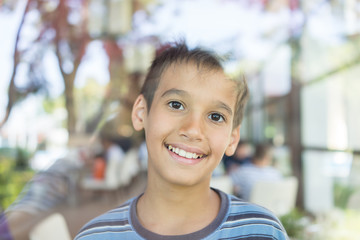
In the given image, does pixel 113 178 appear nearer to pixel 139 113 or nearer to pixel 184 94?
Result: pixel 139 113

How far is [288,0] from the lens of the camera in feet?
12.2

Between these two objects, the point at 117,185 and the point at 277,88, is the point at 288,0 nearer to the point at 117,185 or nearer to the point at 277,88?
the point at 277,88

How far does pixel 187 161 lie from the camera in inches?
24.3

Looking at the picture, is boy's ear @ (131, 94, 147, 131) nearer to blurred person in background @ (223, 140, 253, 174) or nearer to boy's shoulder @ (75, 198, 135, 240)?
boy's shoulder @ (75, 198, 135, 240)

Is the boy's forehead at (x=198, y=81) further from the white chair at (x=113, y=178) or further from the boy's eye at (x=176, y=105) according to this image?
the white chair at (x=113, y=178)

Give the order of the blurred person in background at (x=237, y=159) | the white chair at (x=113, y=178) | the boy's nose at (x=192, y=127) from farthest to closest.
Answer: the white chair at (x=113, y=178) → the blurred person in background at (x=237, y=159) → the boy's nose at (x=192, y=127)

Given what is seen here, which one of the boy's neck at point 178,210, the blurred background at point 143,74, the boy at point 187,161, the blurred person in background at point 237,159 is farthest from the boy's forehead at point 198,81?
the blurred person in background at point 237,159

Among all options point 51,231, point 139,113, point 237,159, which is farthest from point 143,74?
point 237,159

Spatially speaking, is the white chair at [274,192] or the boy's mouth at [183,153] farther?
the white chair at [274,192]

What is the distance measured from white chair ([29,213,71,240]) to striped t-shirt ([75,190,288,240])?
0.52 metres

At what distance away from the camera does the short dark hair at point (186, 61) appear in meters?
0.67

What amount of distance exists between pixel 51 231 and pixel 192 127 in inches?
31.5

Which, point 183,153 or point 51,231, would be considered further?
point 51,231

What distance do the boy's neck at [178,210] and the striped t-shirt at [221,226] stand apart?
0.08ft
